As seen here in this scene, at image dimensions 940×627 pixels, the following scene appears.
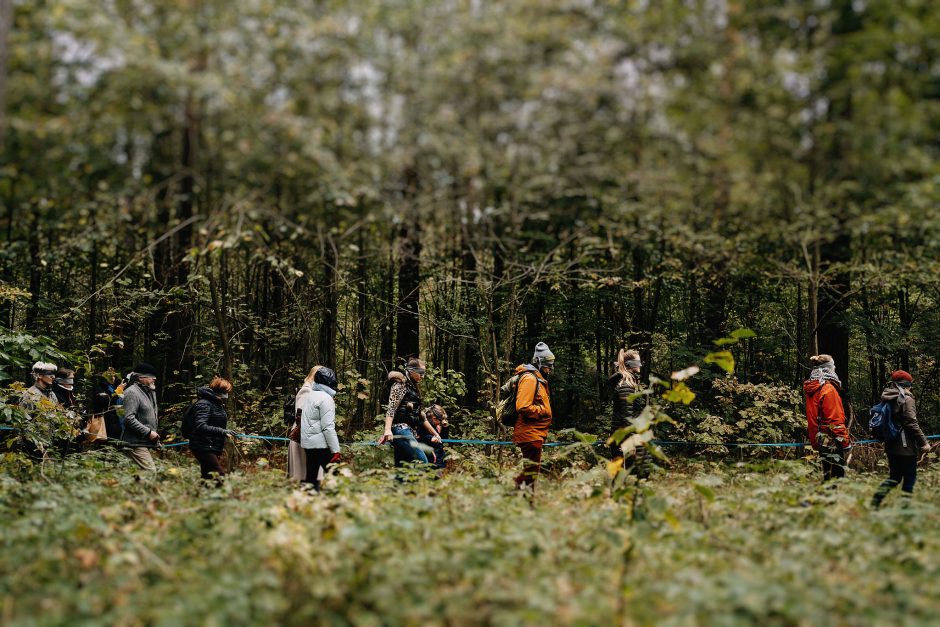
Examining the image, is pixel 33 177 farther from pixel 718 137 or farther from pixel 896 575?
pixel 896 575

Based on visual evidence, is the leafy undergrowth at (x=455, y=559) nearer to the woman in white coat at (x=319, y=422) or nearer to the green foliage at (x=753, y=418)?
the woman in white coat at (x=319, y=422)

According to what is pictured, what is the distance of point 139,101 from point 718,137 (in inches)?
295

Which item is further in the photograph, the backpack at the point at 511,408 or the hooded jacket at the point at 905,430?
the backpack at the point at 511,408

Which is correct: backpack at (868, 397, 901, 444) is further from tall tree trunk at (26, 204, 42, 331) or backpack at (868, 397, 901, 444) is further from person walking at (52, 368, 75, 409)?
tall tree trunk at (26, 204, 42, 331)

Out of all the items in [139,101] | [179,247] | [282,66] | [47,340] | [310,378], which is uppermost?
[282,66]

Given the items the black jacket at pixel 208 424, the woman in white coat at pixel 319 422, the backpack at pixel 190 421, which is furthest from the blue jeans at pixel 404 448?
the backpack at pixel 190 421

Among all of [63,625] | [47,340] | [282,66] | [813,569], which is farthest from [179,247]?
[813,569]

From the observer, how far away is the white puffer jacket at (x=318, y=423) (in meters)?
8.16

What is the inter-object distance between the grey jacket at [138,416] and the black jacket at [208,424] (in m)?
0.81

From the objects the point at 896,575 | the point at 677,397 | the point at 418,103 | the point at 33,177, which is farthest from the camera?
the point at 418,103

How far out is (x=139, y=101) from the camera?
8.22 meters

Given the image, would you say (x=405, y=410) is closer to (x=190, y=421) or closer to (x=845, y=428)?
(x=190, y=421)

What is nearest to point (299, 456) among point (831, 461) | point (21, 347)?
point (21, 347)

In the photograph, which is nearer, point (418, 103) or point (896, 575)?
point (896, 575)
